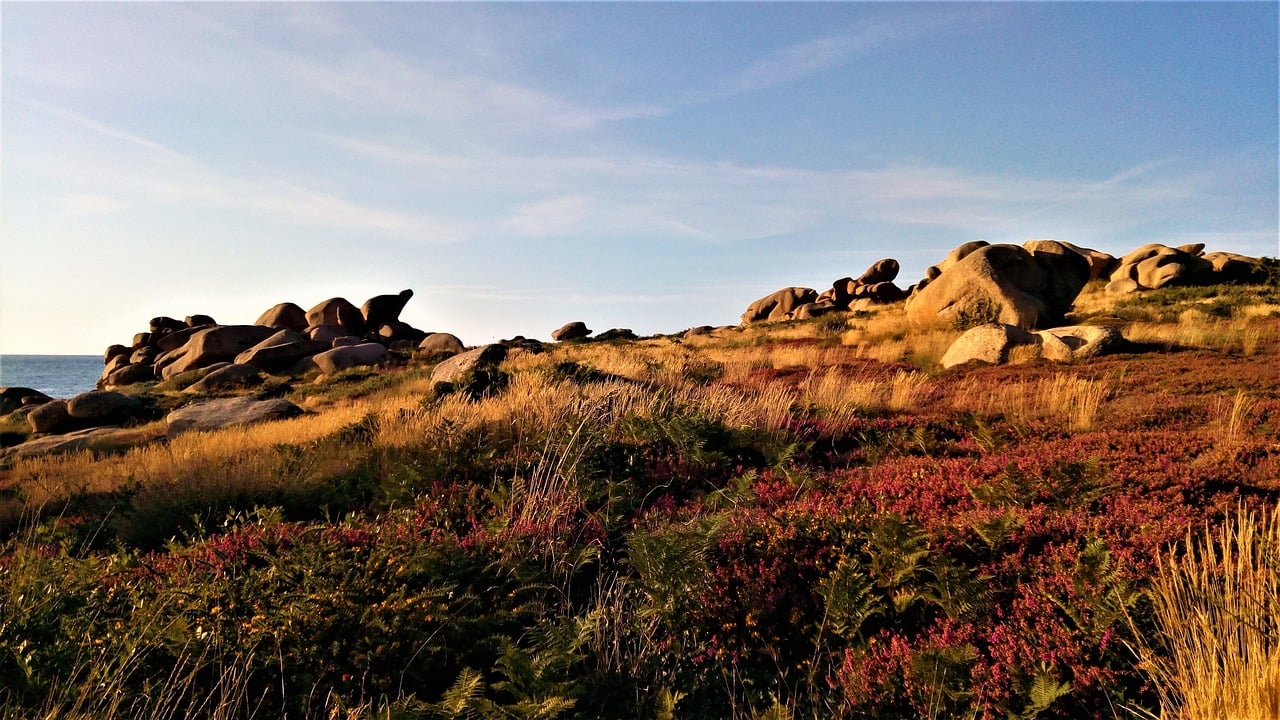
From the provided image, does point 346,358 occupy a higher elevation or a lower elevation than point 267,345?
lower

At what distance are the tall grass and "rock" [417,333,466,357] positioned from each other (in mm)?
32945

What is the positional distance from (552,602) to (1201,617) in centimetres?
360

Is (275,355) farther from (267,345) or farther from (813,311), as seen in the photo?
(813,311)

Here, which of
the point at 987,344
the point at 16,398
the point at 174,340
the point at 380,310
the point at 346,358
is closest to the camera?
the point at 987,344

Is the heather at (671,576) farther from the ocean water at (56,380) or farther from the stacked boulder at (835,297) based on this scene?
the ocean water at (56,380)

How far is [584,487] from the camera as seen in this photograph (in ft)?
21.2

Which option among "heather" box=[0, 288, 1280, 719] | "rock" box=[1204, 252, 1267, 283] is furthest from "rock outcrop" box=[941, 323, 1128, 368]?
"rock" box=[1204, 252, 1267, 283]

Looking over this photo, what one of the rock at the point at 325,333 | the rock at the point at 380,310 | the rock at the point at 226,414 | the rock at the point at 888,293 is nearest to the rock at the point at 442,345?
the rock at the point at 325,333

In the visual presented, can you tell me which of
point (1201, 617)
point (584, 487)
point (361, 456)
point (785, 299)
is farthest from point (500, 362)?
point (785, 299)

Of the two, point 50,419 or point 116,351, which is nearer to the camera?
point 50,419

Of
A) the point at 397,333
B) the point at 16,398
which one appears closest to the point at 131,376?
the point at 16,398

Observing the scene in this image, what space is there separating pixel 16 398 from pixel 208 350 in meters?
8.31

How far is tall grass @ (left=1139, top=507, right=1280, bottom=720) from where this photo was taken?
106 inches

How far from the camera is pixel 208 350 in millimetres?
36688
